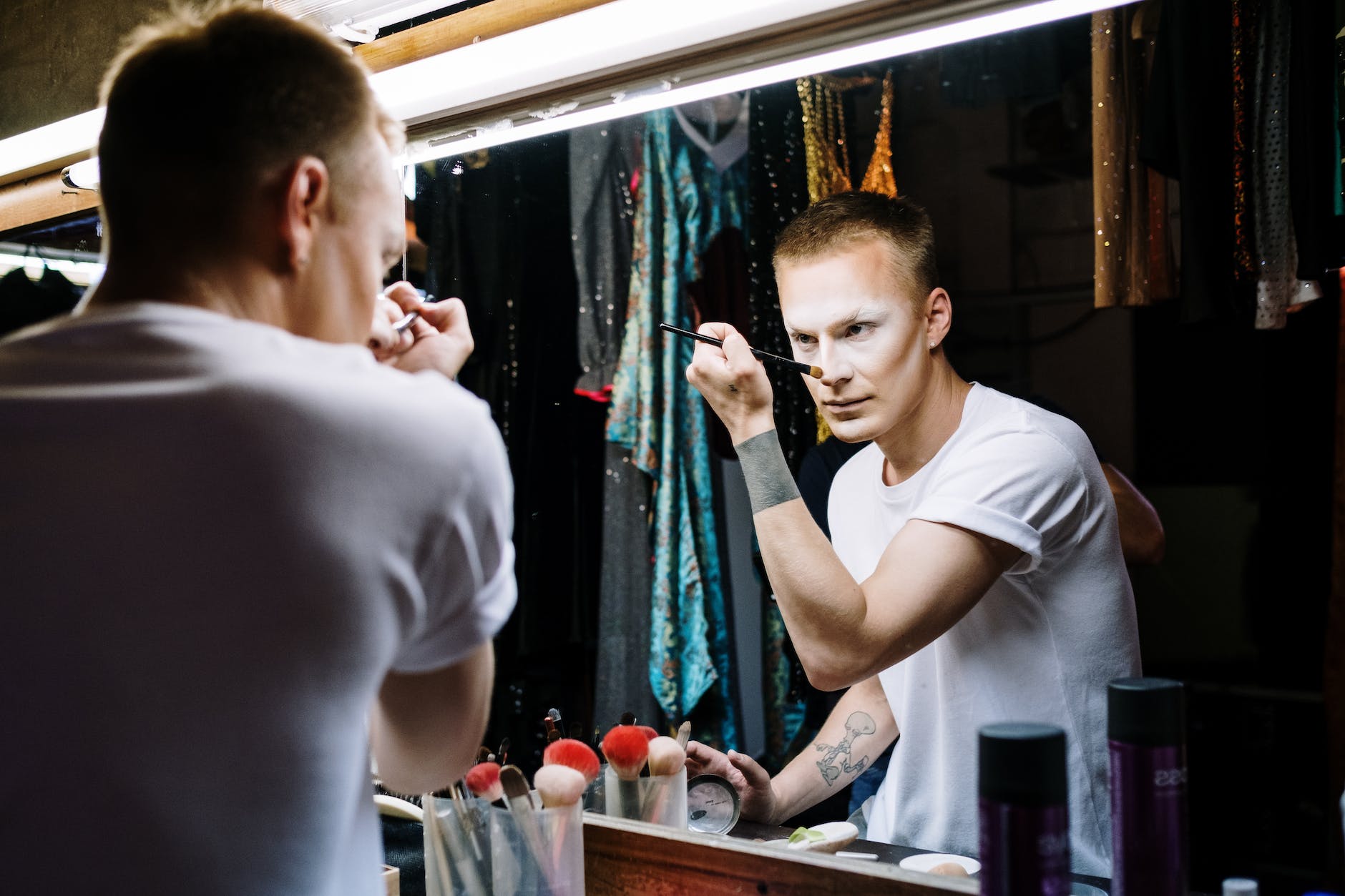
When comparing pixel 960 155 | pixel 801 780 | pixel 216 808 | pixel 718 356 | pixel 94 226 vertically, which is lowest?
pixel 801 780

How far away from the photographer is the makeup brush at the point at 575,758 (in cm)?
113

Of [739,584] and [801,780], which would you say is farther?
[739,584]

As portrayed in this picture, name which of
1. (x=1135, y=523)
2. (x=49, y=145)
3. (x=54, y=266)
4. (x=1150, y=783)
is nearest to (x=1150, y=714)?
(x=1150, y=783)

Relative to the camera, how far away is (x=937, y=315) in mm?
1181

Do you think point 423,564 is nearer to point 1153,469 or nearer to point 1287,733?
point 1153,469

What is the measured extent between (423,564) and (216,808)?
7.3 inches

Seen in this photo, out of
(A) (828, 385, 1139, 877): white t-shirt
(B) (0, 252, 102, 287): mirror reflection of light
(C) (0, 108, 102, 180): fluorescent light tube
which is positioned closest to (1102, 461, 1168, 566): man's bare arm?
(A) (828, 385, 1139, 877): white t-shirt

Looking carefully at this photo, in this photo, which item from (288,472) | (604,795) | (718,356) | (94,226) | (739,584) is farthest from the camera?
(94,226)

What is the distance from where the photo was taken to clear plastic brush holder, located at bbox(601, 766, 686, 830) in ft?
3.70

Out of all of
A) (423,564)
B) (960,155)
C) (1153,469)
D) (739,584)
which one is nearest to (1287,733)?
(1153,469)

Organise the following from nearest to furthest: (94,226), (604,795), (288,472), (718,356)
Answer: (288,472) → (604,795) → (718,356) → (94,226)

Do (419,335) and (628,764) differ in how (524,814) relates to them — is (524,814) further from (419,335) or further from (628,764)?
(419,335)

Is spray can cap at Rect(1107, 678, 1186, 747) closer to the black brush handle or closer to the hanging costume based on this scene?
the black brush handle

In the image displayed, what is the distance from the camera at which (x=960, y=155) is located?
1306 mm
